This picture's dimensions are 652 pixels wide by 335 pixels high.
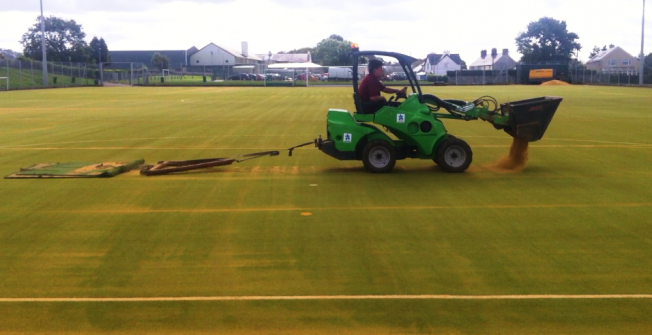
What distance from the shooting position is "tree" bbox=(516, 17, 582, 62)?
389 ft

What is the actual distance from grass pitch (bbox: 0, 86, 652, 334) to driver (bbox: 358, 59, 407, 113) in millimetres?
1398

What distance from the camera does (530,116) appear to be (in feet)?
44.4

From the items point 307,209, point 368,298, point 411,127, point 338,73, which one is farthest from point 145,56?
point 368,298

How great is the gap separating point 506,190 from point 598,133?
10477mm

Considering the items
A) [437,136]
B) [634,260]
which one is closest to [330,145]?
[437,136]

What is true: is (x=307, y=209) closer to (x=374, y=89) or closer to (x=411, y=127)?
(x=411, y=127)

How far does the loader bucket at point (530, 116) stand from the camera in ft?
44.2

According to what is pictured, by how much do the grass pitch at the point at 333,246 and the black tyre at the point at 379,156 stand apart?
16.6 inches

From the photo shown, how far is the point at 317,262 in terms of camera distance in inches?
307

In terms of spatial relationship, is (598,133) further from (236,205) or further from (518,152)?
(236,205)

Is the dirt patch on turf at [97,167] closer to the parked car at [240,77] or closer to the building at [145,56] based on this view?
the parked car at [240,77]

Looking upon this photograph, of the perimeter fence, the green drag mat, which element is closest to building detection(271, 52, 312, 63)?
the perimeter fence

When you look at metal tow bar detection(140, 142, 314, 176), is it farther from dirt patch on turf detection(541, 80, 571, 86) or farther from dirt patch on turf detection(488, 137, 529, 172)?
dirt patch on turf detection(541, 80, 571, 86)

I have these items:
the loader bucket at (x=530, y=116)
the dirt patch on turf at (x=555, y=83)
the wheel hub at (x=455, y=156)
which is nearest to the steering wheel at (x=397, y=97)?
the wheel hub at (x=455, y=156)
